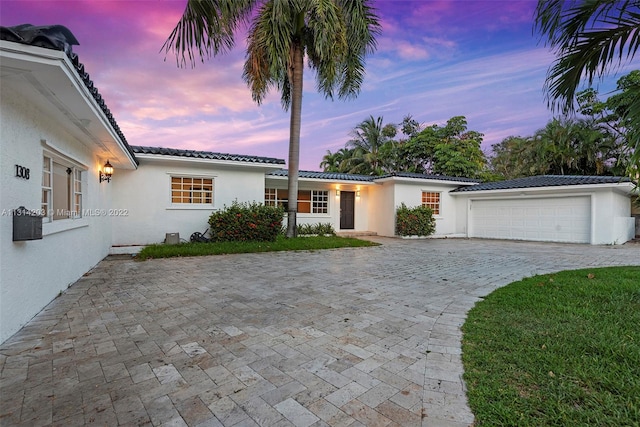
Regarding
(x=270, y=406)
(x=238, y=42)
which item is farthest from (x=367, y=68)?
(x=270, y=406)

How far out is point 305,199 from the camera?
1490cm

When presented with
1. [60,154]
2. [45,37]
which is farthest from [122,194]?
[45,37]

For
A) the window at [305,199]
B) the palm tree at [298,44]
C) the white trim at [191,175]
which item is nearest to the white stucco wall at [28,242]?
the white trim at [191,175]

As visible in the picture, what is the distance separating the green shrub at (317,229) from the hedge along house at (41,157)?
8.81 meters

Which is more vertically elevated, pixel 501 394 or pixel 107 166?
pixel 107 166

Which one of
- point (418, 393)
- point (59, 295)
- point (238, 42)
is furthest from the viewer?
point (238, 42)

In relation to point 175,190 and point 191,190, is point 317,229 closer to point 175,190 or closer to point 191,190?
point 191,190

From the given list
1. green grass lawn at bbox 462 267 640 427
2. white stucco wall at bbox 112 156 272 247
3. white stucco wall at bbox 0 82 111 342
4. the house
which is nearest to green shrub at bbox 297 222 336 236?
the house

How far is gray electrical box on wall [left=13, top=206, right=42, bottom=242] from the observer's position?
316 cm

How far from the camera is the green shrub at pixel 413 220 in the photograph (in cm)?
1423

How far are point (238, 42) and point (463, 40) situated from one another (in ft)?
24.3

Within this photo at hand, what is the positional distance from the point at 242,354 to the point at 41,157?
3.85 m

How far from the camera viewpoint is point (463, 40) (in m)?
9.60

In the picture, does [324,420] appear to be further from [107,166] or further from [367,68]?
[367,68]
